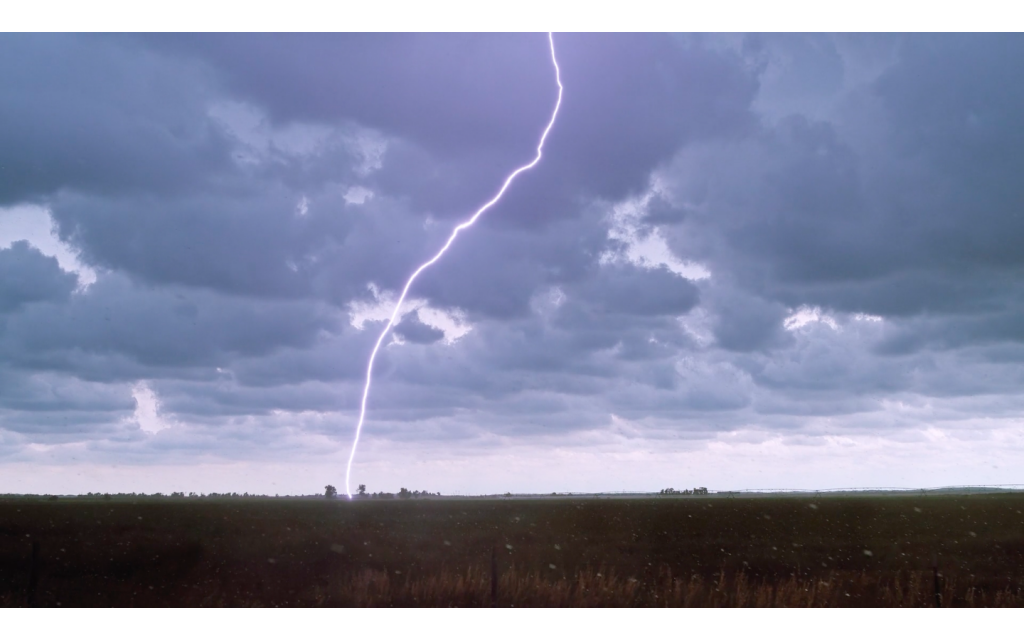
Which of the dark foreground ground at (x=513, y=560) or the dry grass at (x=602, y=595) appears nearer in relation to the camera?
the dry grass at (x=602, y=595)

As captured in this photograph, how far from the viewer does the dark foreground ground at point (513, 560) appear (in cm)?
3061

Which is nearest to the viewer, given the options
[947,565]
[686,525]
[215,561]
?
[215,561]

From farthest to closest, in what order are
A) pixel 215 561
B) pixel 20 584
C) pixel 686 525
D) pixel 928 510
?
pixel 928 510 < pixel 686 525 < pixel 215 561 < pixel 20 584

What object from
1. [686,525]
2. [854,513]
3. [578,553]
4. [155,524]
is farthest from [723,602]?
[854,513]

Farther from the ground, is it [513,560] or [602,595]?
[602,595]

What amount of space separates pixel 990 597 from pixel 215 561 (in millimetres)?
35208

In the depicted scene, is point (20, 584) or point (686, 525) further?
point (686, 525)

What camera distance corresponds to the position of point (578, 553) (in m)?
49.1

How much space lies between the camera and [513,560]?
4288 cm

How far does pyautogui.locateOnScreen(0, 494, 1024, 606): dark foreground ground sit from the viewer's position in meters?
30.6

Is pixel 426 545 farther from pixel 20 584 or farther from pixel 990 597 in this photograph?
pixel 990 597

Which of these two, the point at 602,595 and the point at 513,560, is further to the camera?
the point at 513,560

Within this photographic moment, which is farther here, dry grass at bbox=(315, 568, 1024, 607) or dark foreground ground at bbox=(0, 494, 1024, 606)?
dark foreground ground at bbox=(0, 494, 1024, 606)

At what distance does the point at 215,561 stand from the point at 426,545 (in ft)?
45.2
